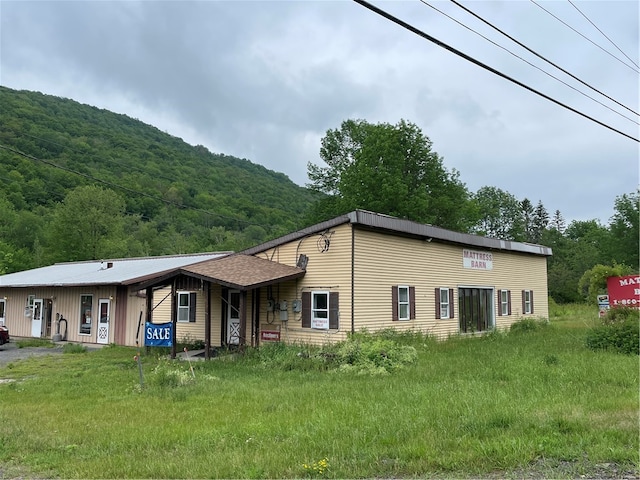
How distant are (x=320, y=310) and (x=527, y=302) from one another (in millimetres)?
14441

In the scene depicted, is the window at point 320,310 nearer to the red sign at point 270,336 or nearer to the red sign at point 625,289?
the red sign at point 270,336

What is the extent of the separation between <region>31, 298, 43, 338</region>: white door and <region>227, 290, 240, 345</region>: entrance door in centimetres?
1176

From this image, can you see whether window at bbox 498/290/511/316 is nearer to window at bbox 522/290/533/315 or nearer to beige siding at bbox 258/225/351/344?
window at bbox 522/290/533/315

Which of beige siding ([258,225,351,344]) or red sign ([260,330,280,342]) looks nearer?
beige siding ([258,225,351,344])

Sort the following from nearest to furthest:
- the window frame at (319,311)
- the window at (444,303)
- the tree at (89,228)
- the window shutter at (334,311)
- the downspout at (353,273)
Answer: the downspout at (353,273), the window shutter at (334,311), the window frame at (319,311), the window at (444,303), the tree at (89,228)

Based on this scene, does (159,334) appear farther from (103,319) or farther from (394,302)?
(394,302)

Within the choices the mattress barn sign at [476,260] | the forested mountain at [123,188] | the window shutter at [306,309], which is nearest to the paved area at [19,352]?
the forested mountain at [123,188]

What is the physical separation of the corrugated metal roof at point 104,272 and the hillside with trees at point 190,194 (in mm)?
3918

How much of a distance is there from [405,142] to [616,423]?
127 ft

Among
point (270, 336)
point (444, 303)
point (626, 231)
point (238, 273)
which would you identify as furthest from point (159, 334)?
point (626, 231)

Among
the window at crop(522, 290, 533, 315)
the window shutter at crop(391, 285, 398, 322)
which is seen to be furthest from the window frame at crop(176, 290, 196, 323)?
the window at crop(522, 290, 533, 315)

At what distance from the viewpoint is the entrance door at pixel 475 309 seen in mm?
21469

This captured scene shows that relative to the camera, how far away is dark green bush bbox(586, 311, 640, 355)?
13521 mm

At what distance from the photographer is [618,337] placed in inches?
549
